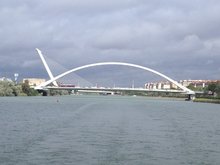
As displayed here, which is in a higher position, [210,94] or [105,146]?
[210,94]

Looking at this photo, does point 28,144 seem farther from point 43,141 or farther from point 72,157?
point 72,157

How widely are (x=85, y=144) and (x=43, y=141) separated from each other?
1736 millimetres

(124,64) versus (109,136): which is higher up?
(124,64)

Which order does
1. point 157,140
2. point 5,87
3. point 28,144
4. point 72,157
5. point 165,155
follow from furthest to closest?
point 5,87
point 157,140
point 28,144
point 165,155
point 72,157

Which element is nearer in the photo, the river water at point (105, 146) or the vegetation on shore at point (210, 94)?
the river water at point (105, 146)

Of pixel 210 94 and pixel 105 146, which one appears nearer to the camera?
pixel 105 146

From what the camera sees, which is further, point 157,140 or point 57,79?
point 57,79

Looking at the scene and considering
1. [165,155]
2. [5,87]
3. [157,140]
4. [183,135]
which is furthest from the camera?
[5,87]

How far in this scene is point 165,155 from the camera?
52.2ft

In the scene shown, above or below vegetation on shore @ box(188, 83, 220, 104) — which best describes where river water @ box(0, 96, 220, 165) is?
below

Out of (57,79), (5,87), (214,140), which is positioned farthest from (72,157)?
(57,79)

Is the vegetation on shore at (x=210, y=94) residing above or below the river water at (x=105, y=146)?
above

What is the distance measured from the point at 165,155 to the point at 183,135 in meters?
6.64

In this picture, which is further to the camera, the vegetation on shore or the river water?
the vegetation on shore
